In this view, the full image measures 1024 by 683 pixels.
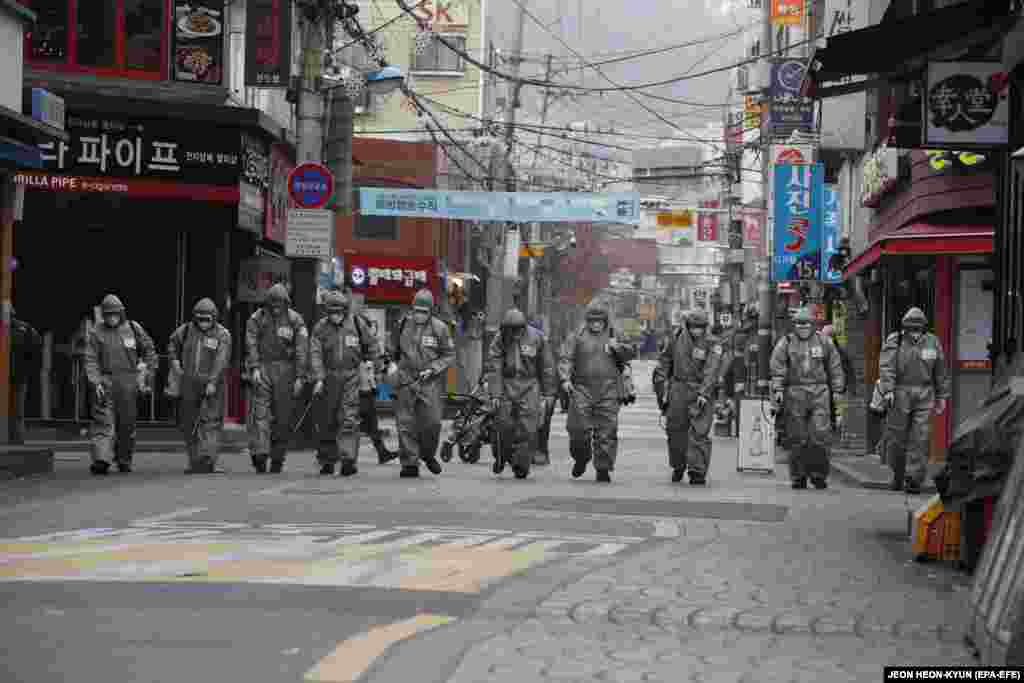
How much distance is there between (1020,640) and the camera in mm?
6336

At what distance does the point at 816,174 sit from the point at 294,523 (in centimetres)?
2620

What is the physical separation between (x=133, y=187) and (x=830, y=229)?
57.9ft

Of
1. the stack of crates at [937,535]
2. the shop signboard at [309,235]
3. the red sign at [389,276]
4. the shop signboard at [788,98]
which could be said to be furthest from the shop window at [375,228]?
the stack of crates at [937,535]

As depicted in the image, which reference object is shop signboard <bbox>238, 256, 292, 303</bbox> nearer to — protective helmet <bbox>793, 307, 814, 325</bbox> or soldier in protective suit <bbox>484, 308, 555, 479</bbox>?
soldier in protective suit <bbox>484, 308, 555, 479</bbox>

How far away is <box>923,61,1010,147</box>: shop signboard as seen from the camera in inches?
552

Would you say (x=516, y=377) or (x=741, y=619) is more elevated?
(x=516, y=377)

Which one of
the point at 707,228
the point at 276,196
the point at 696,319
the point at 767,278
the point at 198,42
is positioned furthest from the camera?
the point at 707,228

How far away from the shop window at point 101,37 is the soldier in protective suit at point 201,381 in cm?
860

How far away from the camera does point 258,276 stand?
28.0m

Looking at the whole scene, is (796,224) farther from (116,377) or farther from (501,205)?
(116,377)

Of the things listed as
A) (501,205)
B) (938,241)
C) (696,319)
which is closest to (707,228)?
(501,205)

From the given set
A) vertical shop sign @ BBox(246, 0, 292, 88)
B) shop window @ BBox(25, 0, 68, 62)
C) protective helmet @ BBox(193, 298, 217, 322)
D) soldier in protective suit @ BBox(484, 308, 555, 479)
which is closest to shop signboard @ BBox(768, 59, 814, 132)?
vertical shop sign @ BBox(246, 0, 292, 88)

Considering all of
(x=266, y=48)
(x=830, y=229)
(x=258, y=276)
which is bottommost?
(x=258, y=276)

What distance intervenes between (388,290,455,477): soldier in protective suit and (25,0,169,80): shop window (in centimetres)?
956
